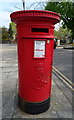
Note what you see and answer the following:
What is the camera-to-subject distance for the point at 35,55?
212 centimetres

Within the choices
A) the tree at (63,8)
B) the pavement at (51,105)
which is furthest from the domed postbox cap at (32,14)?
the tree at (63,8)

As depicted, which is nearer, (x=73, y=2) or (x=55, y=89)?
(x=55, y=89)

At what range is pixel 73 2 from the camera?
22.4m

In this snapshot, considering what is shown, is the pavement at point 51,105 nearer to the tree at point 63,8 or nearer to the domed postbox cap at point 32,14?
the domed postbox cap at point 32,14

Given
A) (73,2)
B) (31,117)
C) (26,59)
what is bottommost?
(31,117)

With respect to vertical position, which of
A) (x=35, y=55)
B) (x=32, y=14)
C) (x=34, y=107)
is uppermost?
(x=32, y=14)

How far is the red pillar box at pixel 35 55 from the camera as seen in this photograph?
201 cm

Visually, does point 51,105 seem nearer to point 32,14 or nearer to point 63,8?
point 32,14

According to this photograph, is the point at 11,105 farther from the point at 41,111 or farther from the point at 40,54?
the point at 40,54

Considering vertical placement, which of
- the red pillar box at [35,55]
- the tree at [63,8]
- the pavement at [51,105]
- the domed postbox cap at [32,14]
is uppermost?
the tree at [63,8]

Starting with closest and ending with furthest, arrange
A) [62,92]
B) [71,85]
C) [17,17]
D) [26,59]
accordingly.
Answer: [17,17]
[26,59]
[62,92]
[71,85]

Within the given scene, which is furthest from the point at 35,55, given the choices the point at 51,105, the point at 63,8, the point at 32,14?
the point at 63,8

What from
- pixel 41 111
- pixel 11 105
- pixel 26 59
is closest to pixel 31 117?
pixel 41 111

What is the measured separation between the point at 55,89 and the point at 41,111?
122cm
